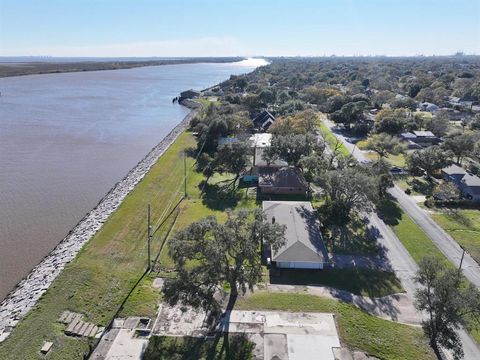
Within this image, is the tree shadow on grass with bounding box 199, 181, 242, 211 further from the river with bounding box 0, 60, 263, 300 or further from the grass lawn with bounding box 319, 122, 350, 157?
the grass lawn with bounding box 319, 122, 350, 157

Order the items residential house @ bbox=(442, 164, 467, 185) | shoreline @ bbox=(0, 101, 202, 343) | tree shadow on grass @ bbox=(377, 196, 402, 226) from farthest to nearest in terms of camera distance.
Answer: residential house @ bbox=(442, 164, 467, 185) → tree shadow on grass @ bbox=(377, 196, 402, 226) → shoreline @ bbox=(0, 101, 202, 343)

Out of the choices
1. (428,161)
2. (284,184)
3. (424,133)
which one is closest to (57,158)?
(284,184)

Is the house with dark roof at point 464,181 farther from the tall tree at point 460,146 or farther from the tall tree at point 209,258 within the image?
the tall tree at point 209,258

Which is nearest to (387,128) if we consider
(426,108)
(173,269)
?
(426,108)

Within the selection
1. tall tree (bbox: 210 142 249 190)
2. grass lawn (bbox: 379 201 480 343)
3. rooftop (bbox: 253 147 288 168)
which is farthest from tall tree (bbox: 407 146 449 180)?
tall tree (bbox: 210 142 249 190)

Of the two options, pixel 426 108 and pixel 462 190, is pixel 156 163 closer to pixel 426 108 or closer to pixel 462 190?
pixel 462 190

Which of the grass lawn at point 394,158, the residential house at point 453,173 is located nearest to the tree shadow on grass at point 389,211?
the residential house at point 453,173
